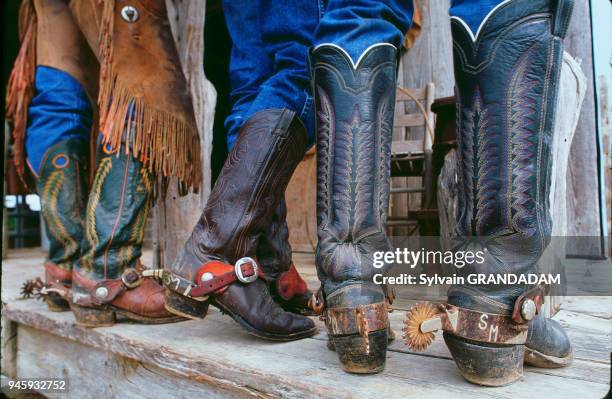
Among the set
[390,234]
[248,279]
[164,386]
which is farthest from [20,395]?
[390,234]

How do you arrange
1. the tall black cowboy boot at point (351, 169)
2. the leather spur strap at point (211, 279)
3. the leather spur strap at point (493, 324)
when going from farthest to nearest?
the leather spur strap at point (211, 279), the tall black cowboy boot at point (351, 169), the leather spur strap at point (493, 324)

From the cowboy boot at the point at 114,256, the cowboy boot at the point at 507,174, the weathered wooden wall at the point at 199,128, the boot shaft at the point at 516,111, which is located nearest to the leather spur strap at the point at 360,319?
the cowboy boot at the point at 507,174

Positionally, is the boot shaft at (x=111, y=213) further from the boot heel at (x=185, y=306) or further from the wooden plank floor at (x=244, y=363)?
the boot heel at (x=185, y=306)

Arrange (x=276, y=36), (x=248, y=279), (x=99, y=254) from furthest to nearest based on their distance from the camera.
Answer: (x=99, y=254) → (x=276, y=36) → (x=248, y=279)

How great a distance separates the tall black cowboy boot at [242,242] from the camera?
111 centimetres

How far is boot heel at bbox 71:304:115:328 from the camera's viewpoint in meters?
1.38

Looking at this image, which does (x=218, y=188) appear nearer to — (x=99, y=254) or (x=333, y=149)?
(x=333, y=149)

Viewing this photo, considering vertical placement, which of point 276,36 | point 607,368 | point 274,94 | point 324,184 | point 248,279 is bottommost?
point 607,368

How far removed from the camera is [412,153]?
115 inches

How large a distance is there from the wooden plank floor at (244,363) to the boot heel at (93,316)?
26 millimetres

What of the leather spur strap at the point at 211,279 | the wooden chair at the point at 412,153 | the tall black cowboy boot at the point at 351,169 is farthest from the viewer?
the wooden chair at the point at 412,153

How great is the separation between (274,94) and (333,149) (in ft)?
1.13

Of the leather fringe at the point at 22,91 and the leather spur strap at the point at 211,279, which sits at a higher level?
the leather fringe at the point at 22,91

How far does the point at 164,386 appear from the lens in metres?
1.19
